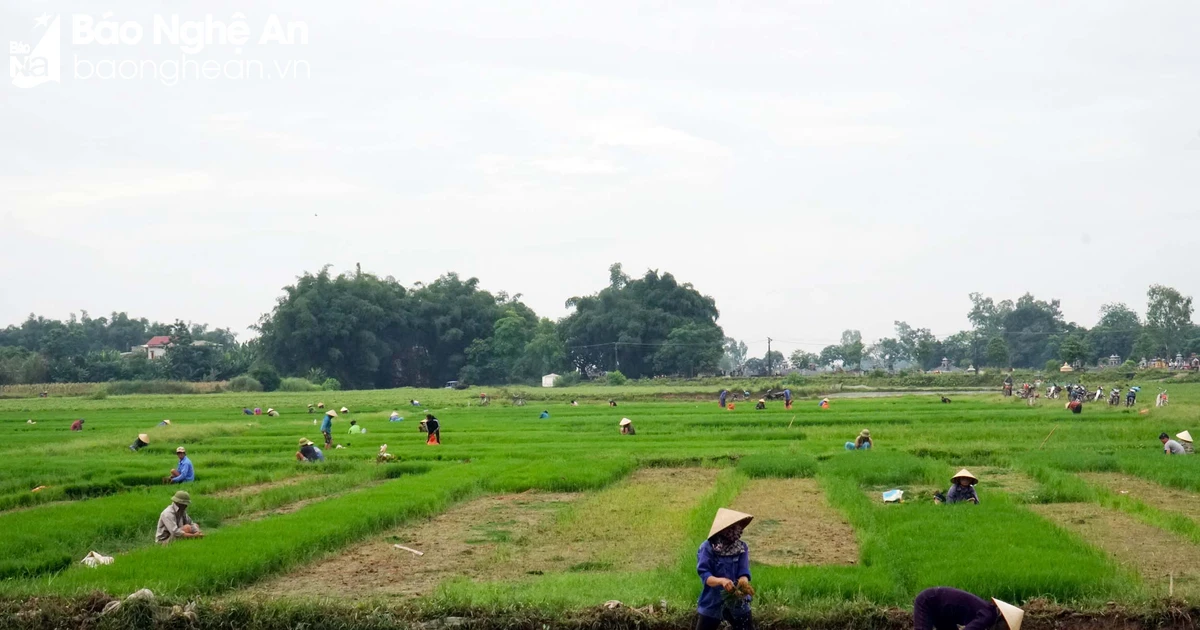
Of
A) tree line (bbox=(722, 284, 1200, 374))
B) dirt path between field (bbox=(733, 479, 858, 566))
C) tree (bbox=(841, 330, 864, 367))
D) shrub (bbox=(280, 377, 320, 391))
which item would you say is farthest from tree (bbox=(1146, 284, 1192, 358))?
dirt path between field (bbox=(733, 479, 858, 566))

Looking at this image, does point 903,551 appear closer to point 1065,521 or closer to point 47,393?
point 1065,521

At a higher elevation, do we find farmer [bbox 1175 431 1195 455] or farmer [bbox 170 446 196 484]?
farmer [bbox 170 446 196 484]

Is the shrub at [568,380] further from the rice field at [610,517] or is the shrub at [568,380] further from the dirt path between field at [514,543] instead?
the dirt path between field at [514,543]

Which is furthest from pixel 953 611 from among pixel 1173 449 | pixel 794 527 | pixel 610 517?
pixel 1173 449

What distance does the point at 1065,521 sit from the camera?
1505 cm

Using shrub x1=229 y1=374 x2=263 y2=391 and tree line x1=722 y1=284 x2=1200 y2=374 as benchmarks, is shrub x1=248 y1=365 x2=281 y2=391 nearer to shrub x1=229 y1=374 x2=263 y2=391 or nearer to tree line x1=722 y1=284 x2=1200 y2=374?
shrub x1=229 y1=374 x2=263 y2=391

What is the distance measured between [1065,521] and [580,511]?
7305 mm

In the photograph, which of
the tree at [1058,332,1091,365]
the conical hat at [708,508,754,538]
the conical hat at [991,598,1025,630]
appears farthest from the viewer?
the tree at [1058,332,1091,365]

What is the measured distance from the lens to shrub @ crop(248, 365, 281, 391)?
8312cm

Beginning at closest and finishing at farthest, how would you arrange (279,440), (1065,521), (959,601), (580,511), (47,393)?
(959,601), (1065,521), (580,511), (279,440), (47,393)

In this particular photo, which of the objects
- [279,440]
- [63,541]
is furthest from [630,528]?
[279,440]

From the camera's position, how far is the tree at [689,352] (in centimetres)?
9669

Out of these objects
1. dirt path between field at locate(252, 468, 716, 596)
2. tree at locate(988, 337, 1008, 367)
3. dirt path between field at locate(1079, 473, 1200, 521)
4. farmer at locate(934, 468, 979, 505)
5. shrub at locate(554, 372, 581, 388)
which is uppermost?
tree at locate(988, 337, 1008, 367)

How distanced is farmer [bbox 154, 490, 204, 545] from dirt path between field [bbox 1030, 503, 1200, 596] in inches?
Answer: 451
